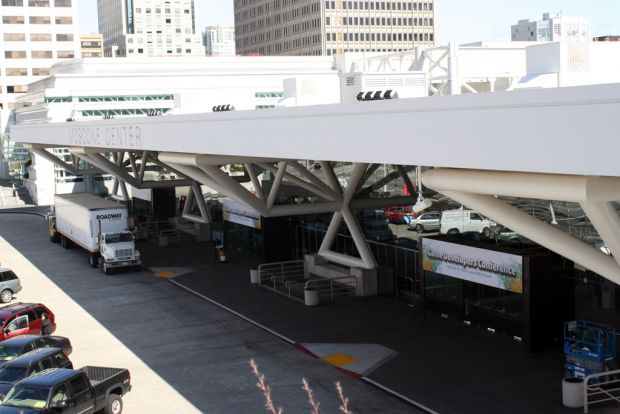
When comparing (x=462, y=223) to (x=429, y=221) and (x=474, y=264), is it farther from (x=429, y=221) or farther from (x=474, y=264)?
(x=474, y=264)

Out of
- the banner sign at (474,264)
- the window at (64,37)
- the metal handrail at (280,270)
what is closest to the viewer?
the banner sign at (474,264)

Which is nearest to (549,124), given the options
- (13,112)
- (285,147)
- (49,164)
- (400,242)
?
(285,147)

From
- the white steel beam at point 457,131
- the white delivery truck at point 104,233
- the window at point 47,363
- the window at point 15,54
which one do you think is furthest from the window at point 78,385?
the window at point 15,54

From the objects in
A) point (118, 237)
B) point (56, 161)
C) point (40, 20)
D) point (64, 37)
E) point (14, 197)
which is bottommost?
point (14, 197)

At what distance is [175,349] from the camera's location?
26438 millimetres

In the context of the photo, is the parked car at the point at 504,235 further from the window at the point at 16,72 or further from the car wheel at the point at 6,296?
the window at the point at 16,72

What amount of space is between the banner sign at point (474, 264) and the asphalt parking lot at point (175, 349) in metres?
5.43

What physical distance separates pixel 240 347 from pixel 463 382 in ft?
24.1

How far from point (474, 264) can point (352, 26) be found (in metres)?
165

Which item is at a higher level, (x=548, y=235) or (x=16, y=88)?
(x=16, y=88)

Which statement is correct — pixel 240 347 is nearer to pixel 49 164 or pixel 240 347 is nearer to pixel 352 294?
pixel 352 294

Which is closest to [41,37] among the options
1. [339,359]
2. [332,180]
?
[332,180]

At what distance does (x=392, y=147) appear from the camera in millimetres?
17844

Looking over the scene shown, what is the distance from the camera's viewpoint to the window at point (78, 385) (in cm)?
1900
